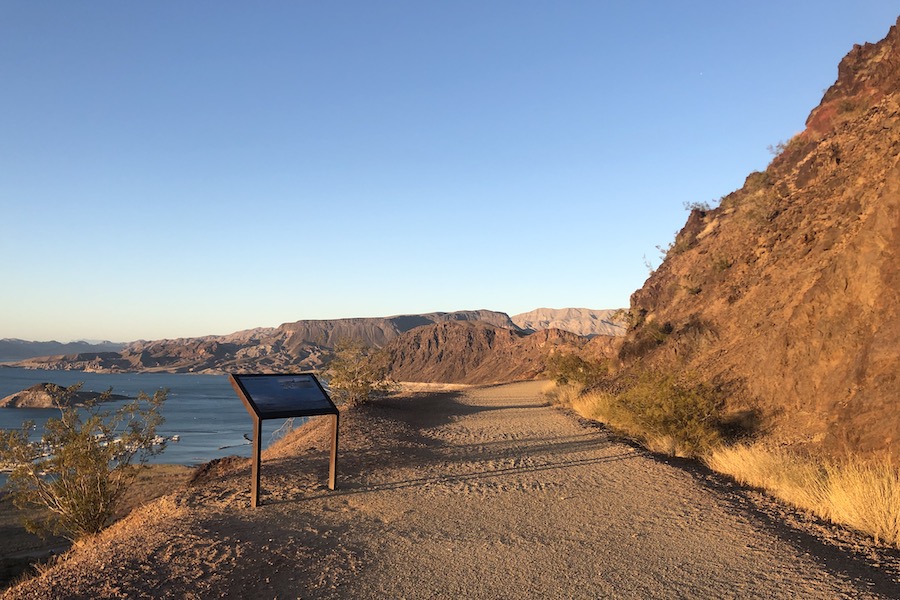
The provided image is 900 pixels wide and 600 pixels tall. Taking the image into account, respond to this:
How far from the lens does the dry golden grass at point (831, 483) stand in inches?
257

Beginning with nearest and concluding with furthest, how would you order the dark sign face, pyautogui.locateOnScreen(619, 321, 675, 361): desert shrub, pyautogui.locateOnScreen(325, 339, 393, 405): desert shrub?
the dark sign face < pyautogui.locateOnScreen(325, 339, 393, 405): desert shrub < pyautogui.locateOnScreen(619, 321, 675, 361): desert shrub

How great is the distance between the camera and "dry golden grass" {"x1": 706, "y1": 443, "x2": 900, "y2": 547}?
6516 millimetres

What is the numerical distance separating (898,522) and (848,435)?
2.90 m

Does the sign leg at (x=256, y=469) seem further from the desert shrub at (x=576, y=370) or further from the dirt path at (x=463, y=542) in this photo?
the desert shrub at (x=576, y=370)

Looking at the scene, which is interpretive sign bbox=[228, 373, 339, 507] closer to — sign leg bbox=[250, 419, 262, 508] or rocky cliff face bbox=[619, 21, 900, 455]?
sign leg bbox=[250, 419, 262, 508]

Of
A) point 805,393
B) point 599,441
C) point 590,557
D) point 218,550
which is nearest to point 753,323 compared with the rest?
point 805,393

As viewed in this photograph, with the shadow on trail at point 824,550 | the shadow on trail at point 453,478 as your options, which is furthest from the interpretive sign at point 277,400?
the shadow on trail at point 824,550

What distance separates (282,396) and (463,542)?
139 inches

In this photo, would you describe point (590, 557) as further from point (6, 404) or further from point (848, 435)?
point (6, 404)

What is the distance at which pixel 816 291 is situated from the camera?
12031mm

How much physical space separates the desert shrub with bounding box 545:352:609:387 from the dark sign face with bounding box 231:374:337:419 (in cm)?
1883

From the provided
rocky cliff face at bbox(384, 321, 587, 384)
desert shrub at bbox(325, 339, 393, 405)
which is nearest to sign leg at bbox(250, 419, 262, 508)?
desert shrub at bbox(325, 339, 393, 405)

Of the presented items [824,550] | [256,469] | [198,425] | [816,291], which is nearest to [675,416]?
[816,291]

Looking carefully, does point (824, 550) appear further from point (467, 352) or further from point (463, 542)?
point (467, 352)
